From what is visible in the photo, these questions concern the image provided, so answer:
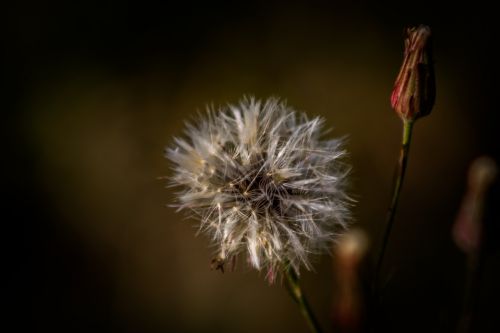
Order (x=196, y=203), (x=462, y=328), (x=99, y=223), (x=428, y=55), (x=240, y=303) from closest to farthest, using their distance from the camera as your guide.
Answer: (x=428, y=55) → (x=196, y=203) → (x=462, y=328) → (x=240, y=303) → (x=99, y=223)

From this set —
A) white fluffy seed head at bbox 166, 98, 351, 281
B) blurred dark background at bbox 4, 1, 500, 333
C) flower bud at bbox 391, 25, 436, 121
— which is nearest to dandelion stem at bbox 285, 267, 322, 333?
white fluffy seed head at bbox 166, 98, 351, 281

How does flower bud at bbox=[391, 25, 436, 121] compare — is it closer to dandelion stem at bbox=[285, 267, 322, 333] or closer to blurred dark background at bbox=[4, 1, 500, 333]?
dandelion stem at bbox=[285, 267, 322, 333]

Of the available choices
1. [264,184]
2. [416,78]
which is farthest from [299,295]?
[416,78]

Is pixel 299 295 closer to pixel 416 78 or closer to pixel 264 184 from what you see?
pixel 264 184

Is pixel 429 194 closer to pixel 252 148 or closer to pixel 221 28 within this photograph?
pixel 221 28

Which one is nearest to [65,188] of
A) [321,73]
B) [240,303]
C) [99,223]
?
[99,223]

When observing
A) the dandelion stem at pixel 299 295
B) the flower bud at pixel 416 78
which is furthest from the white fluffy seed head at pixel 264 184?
the flower bud at pixel 416 78
